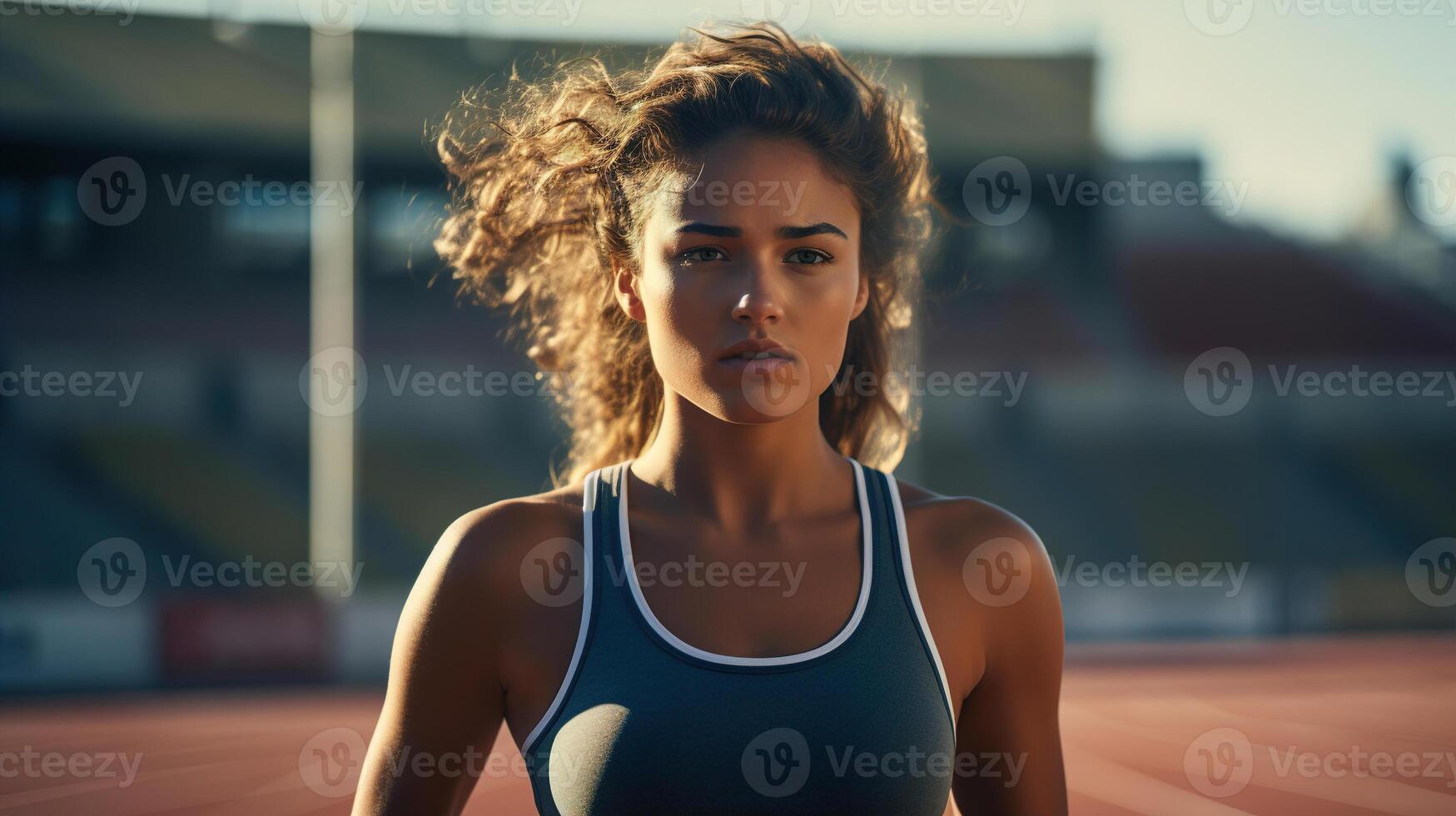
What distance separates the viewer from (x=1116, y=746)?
986cm

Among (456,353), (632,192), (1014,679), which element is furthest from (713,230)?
(456,353)

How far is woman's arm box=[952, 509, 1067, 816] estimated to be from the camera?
1.96 m

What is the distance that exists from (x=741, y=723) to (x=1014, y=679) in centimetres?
50

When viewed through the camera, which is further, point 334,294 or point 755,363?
point 334,294

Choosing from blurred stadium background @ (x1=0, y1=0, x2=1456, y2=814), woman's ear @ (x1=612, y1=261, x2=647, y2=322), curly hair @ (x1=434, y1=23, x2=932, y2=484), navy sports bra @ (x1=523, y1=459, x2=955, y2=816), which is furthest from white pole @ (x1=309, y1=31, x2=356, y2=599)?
navy sports bra @ (x1=523, y1=459, x2=955, y2=816)

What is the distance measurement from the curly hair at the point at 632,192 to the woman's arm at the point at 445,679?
1.83 ft

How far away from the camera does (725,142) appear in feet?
6.22

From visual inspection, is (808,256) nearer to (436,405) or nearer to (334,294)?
(334,294)

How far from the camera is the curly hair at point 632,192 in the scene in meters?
1.95

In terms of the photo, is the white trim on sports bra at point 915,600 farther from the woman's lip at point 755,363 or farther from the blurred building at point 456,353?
the blurred building at point 456,353

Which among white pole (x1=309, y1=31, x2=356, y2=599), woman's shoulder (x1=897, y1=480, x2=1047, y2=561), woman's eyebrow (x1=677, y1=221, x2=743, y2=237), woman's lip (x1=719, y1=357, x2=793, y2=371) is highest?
white pole (x1=309, y1=31, x2=356, y2=599)

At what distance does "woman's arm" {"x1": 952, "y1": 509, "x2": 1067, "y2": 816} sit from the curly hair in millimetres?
494

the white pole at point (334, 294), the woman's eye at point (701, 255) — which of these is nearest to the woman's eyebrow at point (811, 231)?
the woman's eye at point (701, 255)

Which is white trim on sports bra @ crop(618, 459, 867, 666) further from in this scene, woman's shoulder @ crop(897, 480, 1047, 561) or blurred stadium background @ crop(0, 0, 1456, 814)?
blurred stadium background @ crop(0, 0, 1456, 814)
